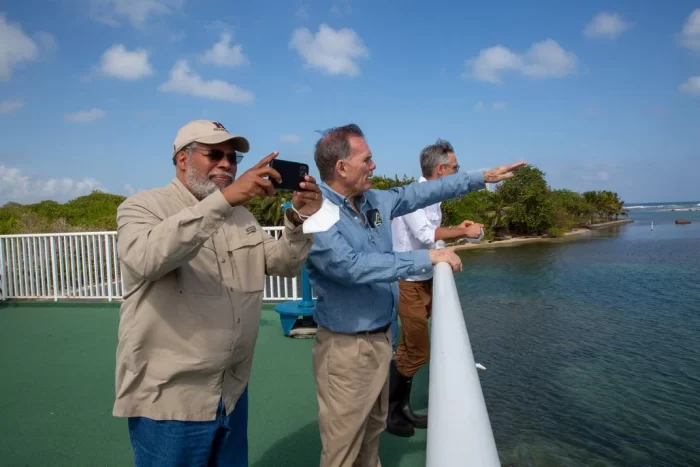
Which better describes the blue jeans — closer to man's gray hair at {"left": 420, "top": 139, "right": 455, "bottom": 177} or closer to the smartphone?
the smartphone

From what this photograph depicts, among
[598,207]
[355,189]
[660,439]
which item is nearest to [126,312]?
[355,189]

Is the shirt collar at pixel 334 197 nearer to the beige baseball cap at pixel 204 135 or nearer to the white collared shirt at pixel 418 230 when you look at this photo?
the beige baseball cap at pixel 204 135

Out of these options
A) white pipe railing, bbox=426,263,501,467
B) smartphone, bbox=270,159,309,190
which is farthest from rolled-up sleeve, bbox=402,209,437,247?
white pipe railing, bbox=426,263,501,467

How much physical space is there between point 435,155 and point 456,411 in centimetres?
279

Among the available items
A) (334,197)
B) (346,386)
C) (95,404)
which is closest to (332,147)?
(334,197)

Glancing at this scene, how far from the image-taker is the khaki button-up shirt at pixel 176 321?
62.1 inches

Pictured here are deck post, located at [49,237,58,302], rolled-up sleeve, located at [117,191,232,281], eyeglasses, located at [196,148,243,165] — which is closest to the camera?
rolled-up sleeve, located at [117,191,232,281]

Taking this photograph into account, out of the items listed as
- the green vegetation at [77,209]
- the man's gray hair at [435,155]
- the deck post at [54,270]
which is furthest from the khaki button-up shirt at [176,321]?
the green vegetation at [77,209]

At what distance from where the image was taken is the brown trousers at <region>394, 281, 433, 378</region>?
338cm

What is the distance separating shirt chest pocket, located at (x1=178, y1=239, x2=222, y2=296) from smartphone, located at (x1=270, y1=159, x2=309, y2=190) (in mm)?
366

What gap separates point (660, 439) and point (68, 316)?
7816 millimetres

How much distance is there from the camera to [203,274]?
175 cm

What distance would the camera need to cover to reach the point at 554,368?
7.04 m

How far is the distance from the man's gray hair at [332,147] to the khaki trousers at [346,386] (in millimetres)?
765
